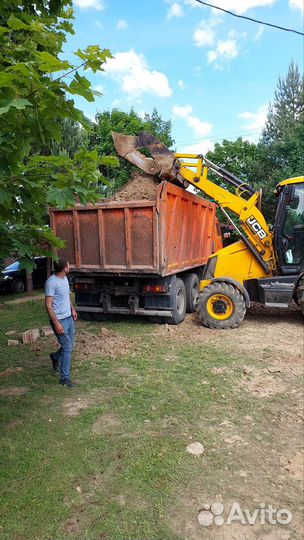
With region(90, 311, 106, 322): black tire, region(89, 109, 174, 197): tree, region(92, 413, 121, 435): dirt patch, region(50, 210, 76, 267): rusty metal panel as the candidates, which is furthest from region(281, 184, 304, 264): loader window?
region(89, 109, 174, 197): tree

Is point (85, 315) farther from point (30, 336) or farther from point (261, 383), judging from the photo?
point (261, 383)

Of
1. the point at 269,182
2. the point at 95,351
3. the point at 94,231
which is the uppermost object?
the point at 269,182

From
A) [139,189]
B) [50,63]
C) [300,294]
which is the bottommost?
[300,294]

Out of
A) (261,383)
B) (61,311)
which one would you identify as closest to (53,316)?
(61,311)

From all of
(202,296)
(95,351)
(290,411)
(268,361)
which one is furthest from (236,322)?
(290,411)

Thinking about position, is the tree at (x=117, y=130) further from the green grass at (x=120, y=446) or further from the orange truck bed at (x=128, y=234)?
the green grass at (x=120, y=446)

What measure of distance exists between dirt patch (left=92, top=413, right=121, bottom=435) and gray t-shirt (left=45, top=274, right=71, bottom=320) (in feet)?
4.39

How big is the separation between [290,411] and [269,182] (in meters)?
13.6

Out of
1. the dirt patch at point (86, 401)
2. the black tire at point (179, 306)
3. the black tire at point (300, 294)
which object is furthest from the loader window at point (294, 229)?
the dirt patch at point (86, 401)

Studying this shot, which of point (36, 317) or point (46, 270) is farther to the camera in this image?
point (46, 270)

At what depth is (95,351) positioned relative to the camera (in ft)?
21.0

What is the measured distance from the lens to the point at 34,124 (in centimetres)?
218

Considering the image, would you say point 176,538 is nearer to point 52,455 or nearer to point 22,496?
point 22,496

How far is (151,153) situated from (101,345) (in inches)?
141
